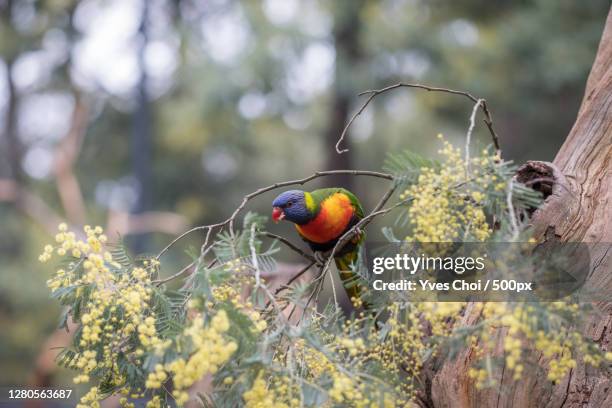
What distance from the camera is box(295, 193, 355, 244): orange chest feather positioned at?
1.84m

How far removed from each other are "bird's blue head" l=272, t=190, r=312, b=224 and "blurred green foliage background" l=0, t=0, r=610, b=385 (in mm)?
2920

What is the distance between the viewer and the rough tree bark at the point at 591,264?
1262 mm

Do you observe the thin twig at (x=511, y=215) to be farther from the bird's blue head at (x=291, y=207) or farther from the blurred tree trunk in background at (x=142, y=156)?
the blurred tree trunk in background at (x=142, y=156)

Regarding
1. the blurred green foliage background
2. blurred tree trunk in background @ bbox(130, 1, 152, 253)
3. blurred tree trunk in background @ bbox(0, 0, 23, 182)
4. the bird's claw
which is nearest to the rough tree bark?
the bird's claw

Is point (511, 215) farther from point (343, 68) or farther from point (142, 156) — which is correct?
point (142, 156)

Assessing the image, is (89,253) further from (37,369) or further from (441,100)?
(441,100)

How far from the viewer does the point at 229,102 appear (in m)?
5.71

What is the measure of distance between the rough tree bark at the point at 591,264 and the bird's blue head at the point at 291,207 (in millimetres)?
612

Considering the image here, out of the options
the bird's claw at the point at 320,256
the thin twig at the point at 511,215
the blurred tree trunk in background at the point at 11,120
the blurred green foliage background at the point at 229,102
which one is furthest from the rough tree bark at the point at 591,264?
the blurred tree trunk in background at the point at 11,120

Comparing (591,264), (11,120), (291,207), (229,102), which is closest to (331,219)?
(291,207)

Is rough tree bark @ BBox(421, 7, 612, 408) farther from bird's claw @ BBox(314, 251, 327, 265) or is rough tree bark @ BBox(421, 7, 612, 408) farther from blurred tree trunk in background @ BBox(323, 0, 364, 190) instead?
blurred tree trunk in background @ BBox(323, 0, 364, 190)

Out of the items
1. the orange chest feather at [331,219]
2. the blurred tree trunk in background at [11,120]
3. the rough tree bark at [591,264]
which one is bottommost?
the rough tree bark at [591,264]

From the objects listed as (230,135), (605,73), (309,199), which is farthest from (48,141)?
(605,73)

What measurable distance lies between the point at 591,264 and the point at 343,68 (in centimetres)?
463
